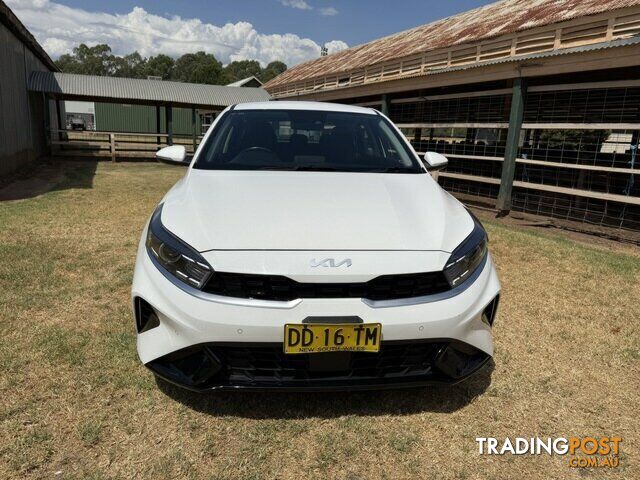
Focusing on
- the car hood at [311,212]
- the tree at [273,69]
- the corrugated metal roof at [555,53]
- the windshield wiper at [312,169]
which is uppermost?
the tree at [273,69]

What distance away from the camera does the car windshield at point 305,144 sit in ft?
9.53

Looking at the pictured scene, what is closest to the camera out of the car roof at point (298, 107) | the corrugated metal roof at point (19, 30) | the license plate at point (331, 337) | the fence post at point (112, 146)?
the license plate at point (331, 337)

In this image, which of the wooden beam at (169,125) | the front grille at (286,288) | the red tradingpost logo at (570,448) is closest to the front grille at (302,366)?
the front grille at (286,288)

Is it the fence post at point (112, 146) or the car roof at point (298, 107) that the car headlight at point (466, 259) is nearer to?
the car roof at point (298, 107)

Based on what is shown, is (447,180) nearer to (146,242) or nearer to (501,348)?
(501,348)

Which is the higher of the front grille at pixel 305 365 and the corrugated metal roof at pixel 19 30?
the corrugated metal roof at pixel 19 30

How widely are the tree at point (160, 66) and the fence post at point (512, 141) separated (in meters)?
108

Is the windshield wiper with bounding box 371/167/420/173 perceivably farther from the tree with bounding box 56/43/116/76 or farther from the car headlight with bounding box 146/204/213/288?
the tree with bounding box 56/43/116/76

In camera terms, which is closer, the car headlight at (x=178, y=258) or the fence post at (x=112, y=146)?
the car headlight at (x=178, y=258)

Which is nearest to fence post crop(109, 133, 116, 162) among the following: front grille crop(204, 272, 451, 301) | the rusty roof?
the rusty roof

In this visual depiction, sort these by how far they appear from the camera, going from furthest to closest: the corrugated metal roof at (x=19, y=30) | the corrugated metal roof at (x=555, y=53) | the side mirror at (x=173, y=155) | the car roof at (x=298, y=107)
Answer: the corrugated metal roof at (x=19, y=30) → the corrugated metal roof at (x=555, y=53) → the car roof at (x=298, y=107) → the side mirror at (x=173, y=155)

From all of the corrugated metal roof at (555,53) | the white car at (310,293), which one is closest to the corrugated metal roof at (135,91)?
the corrugated metal roof at (555,53)

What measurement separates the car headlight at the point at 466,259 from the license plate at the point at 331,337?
0.42 metres

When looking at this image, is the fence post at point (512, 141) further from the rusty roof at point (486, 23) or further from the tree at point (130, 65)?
the tree at point (130, 65)
